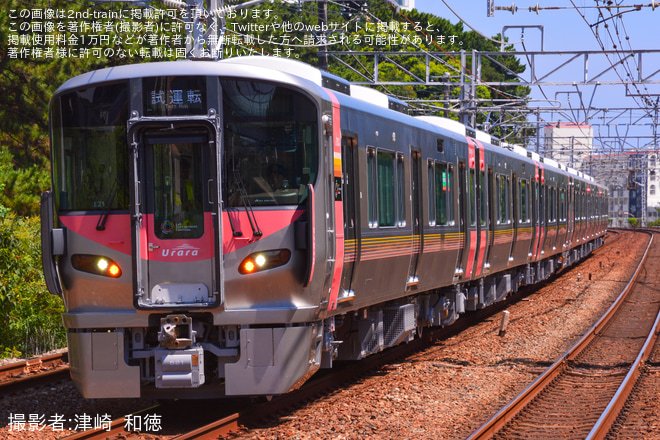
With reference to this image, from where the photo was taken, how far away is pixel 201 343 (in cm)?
818

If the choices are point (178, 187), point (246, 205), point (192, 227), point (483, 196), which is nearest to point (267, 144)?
point (246, 205)

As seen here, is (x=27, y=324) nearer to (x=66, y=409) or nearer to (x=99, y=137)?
(x=66, y=409)

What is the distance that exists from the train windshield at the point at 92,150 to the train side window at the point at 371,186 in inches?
112

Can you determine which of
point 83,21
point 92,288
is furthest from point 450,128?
point 83,21

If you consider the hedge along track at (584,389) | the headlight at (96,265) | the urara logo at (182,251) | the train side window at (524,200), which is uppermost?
the train side window at (524,200)

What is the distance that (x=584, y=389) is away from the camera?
10969 mm

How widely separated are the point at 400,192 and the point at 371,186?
111cm

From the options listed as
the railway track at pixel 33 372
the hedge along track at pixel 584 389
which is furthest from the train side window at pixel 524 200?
the railway track at pixel 33 372

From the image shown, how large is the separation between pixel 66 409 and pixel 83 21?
14.8 meters

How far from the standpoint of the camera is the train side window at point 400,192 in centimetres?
1112

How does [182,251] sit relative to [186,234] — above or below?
below

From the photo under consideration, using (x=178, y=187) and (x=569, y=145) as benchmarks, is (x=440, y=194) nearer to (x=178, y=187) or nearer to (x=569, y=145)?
(x=178, y=187)

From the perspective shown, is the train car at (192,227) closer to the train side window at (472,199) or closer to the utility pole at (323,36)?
the train side window at (472,199)

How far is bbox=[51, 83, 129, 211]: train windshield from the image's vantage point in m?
8.27
